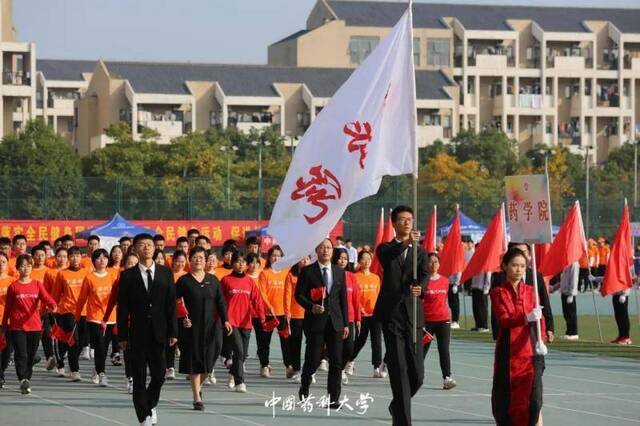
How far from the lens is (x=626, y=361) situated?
22062mm

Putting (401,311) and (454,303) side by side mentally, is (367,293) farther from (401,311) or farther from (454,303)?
(454,303)

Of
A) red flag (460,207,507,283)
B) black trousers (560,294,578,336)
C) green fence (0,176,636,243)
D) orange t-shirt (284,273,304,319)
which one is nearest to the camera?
orange t-shirt (284,273,304,319)

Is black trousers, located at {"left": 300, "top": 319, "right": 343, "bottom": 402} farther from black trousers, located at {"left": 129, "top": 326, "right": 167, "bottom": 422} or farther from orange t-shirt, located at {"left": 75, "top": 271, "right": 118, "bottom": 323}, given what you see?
orange t-shirt, located at {"left": 75, "top": 271, "right": 118, "bottom": 323}

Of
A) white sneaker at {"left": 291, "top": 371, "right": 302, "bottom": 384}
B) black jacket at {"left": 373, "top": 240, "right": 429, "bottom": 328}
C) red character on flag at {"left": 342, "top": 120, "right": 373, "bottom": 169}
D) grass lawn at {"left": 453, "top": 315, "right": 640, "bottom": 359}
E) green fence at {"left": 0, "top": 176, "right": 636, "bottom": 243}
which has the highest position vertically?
green fence at {"left": 0, "top": 176, "right": 636, "bottom": 243}

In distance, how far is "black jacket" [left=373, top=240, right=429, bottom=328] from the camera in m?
13.2

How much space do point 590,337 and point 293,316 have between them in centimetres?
966

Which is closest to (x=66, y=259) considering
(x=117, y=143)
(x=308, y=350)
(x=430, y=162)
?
(x=308, y=350)

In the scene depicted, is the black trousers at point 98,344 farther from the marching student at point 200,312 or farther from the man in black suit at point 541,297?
the man in black suit at point 541,297

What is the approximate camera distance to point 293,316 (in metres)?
19.6

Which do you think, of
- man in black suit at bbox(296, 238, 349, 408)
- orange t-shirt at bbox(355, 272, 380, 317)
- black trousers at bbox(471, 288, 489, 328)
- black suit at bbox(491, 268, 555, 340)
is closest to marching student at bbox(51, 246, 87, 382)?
orange t-shirt at bbox(355, 272, 380, 317)

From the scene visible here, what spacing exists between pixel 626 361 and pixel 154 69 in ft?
256

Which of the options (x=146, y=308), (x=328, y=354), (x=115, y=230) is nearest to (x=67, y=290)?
(x=328, y=354)

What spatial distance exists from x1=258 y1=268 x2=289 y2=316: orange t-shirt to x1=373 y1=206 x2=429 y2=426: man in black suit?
6.56 metres

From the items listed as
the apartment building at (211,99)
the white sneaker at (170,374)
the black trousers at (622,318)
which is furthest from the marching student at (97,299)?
the apartment building at (211,99)
